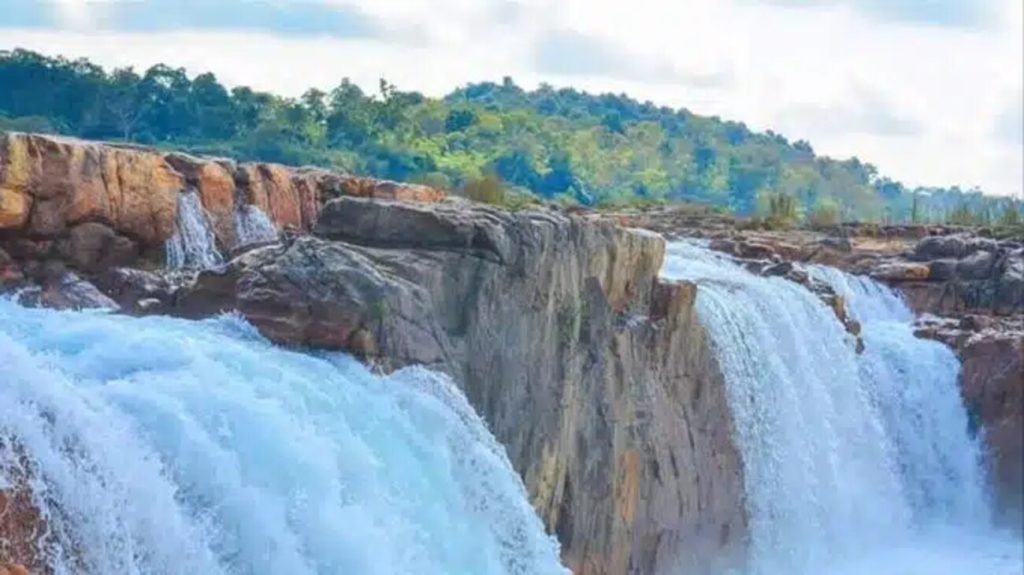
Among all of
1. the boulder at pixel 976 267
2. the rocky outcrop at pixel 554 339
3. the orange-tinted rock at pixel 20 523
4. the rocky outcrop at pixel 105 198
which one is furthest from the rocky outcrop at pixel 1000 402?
the orange-tinted rock at pixel 20 523

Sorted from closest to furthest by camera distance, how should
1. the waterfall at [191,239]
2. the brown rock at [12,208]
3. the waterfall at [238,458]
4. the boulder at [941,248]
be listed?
the waterfall at [238,458]
the brown rock at [12,208]
the waterfall at [191,239]
the boulder at [941,248]

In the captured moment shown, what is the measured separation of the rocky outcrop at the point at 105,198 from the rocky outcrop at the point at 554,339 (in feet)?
9.67

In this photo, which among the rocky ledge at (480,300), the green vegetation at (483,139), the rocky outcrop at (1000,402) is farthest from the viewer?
the green vegetation at (483,139)

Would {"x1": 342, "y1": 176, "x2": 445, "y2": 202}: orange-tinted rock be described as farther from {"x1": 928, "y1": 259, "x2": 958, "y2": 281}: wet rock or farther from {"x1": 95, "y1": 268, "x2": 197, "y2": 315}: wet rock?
{"x1": 928, "y1": 259, "x2": 958, "y2": 281}: wet rock

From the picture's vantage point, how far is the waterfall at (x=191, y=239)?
17625 millimetres

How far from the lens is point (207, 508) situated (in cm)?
1045

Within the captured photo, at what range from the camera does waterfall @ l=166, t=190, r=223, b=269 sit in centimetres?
1762

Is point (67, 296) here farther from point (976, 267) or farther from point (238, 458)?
point (976, 267)

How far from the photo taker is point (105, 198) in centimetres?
1692

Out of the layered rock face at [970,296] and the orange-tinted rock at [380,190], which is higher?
the orange-tinted rock at [380,190]

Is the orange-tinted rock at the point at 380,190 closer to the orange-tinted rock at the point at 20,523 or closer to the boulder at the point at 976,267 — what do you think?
the orange-tinted rock at the point at 20,523

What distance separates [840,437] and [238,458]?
13.9m

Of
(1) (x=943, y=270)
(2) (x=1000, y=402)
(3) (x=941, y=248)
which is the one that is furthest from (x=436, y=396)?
(3) (x=941, y=248)

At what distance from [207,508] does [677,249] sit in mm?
16879
